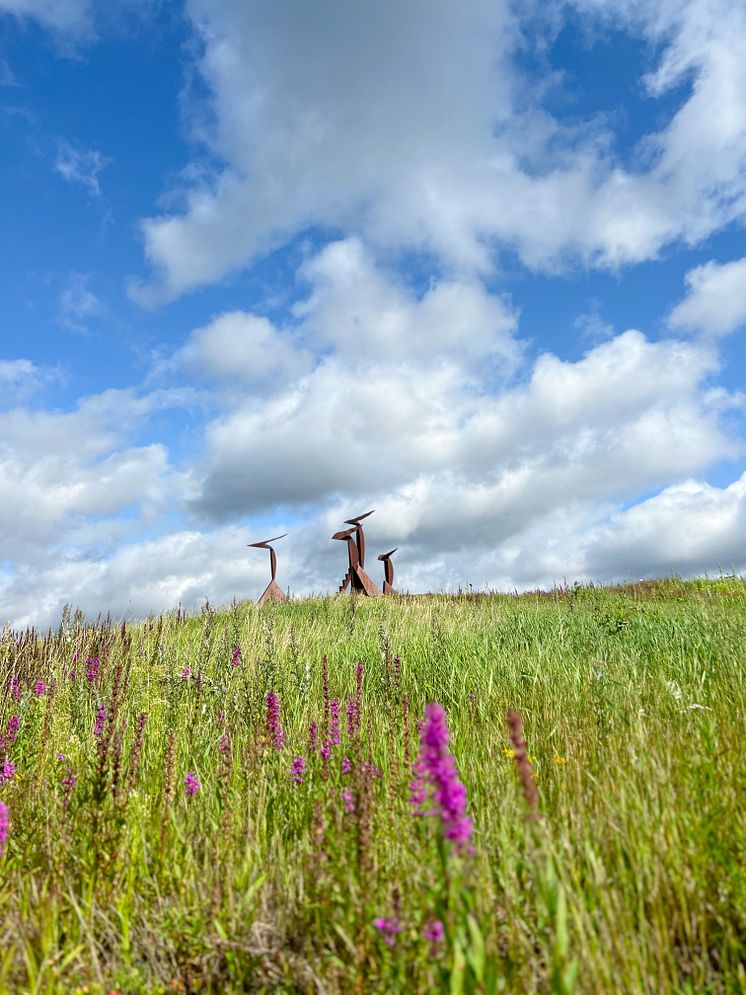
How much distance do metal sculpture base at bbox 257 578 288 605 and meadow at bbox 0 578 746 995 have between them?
12.2 m

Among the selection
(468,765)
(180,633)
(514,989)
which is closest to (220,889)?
(514,989)

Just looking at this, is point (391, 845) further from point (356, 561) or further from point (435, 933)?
point (356, 561)

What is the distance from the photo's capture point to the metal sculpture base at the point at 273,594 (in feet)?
57.3

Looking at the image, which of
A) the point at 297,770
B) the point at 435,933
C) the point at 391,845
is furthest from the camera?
the point at 297,770

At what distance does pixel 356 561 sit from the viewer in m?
20.2

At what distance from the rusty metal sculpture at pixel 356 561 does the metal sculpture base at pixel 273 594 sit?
2.74 metres

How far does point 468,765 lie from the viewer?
141 inches

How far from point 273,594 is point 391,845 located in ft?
52.3

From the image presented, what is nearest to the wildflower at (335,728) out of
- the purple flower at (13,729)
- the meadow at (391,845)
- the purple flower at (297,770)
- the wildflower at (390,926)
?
the meadow at (391,845)

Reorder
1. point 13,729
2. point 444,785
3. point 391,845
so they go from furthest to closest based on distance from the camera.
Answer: point 13,729 → point 391,845 → point 444,785

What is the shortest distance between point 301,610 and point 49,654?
6966 mm

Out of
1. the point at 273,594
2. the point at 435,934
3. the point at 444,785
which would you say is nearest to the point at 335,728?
the point at 435,934

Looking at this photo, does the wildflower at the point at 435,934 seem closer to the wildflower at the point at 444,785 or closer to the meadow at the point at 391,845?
the meadow at the point at 391,845

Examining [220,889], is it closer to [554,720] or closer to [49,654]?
[554,720]
